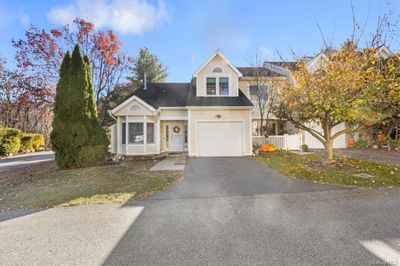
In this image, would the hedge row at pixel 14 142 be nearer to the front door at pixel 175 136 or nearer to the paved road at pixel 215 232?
the front door at pixel 175 136

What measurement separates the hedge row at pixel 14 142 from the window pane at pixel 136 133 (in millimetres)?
14479

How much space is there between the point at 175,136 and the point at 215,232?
42.1 feet

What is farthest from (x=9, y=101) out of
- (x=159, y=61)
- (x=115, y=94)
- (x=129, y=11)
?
(x=129, y=11)

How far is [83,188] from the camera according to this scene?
24.9 feet

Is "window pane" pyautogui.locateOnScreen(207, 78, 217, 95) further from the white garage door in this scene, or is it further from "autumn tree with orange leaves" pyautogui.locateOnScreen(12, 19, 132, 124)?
"autumn tree with orange leaves" pyautogui.locateOnScreen(12, 19, 132, 124)

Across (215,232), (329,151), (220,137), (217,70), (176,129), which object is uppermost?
(217,70)

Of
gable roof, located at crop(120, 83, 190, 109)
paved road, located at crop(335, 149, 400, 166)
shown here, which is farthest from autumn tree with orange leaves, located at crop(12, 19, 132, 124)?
paved road, located at crop(335, 149, 400, 166)

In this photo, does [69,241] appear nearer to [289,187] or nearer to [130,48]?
[289,187]

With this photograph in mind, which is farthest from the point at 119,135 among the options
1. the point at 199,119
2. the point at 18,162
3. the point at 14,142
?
the point at 14,142

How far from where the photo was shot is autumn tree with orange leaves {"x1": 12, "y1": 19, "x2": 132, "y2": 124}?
17500mm

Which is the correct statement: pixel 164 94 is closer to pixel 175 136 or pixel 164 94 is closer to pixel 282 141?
pixel 175 136

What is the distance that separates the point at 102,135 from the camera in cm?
1259

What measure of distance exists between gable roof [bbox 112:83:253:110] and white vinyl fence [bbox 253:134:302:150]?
12.0 feet

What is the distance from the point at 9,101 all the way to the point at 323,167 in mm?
33430
